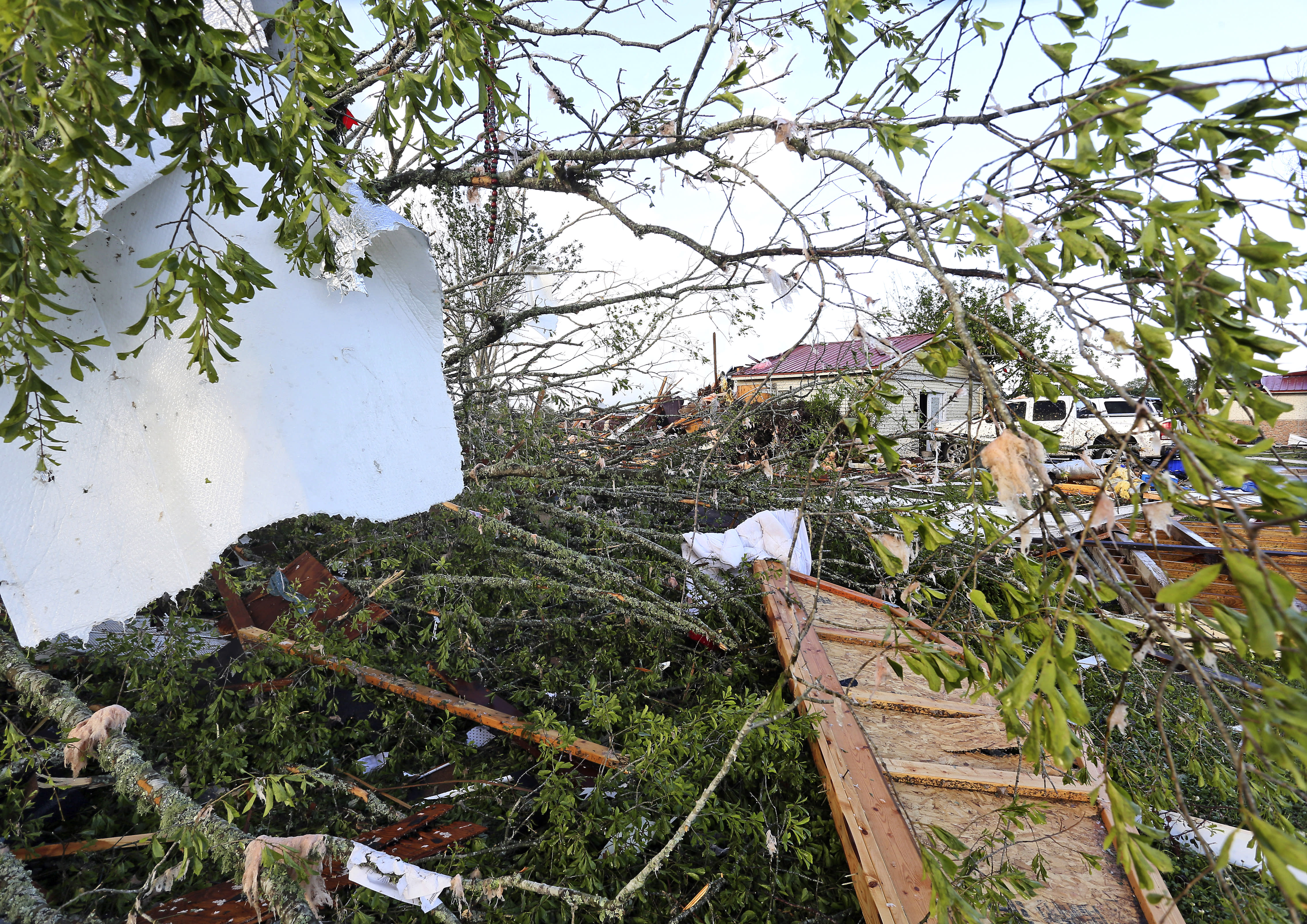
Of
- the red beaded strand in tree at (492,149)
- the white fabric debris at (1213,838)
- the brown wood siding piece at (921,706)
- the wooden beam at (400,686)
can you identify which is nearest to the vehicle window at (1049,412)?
the white fabric debris at (1213,838)

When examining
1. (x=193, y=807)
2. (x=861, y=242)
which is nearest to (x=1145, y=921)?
(x=861, y=242)

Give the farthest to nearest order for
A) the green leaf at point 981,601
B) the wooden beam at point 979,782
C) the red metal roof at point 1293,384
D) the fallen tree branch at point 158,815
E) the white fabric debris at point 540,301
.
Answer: the red metal roof at point 1293,384, the white fabric debris at point 540,301, the wooden beam at point 979,782, the fallen tree branch at point 158,815, the green leaf at point 981,601

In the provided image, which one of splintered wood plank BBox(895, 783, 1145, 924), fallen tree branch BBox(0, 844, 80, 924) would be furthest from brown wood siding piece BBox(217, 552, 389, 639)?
splintered wood plank BBox(895, 783, 1145, 924)

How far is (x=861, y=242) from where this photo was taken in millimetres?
2145

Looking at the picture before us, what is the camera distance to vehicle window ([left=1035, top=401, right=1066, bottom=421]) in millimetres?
15906

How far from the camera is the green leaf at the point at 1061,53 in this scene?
1187 mm

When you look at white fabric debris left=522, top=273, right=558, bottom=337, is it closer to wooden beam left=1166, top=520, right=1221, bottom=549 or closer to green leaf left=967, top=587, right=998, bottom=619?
green leaf left=967, top=587, right=998, bottom=619

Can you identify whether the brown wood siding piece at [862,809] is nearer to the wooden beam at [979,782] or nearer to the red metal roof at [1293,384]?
the wooden beam at [979,782]

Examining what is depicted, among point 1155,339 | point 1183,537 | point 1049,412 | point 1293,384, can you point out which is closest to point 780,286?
point 1155,339

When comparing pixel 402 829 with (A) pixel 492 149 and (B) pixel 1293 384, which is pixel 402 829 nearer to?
(A) pixel 492 149

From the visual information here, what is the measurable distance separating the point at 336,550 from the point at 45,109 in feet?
10.8

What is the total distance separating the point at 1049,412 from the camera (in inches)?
680

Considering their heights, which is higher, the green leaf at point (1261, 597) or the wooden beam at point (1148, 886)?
the green leaf at point (1261, 597)

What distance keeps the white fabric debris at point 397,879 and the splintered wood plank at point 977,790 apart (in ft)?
4.36
